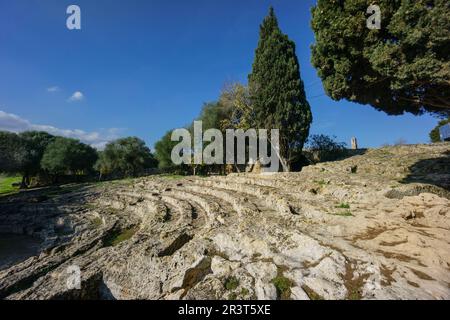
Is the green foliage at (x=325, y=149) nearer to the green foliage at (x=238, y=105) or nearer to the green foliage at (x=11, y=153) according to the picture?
the green foliage at (x=238, y=105)

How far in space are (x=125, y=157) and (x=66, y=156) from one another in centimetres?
990

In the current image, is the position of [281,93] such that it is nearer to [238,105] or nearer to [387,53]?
[238,105]

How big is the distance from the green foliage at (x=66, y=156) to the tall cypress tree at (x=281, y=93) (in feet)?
123

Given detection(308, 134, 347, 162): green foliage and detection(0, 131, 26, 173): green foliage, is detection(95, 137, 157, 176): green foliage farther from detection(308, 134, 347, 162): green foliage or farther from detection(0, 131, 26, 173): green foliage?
detection(308, 134, 347, 162): green foliage

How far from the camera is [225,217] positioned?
9.77 meters

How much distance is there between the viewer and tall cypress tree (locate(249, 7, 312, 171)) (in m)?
20.5

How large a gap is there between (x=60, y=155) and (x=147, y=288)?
148 feet

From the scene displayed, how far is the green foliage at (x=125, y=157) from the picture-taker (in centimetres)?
4453

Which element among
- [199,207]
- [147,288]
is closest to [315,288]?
[147,288]

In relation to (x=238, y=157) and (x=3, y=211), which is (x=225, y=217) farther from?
(x=3, y=211)

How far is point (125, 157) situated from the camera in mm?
44781

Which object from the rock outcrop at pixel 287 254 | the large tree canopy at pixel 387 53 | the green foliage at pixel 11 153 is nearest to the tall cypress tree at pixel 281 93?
the rock outcrop at pixel 287 254

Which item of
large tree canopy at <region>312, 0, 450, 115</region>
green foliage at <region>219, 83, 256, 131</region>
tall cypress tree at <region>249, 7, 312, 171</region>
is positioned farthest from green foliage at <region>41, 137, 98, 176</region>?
large tree canopy at <region>312, 0, 450, 115</region>

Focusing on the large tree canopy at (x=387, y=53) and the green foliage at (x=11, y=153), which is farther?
the green foliage at (x=11, y=153)
